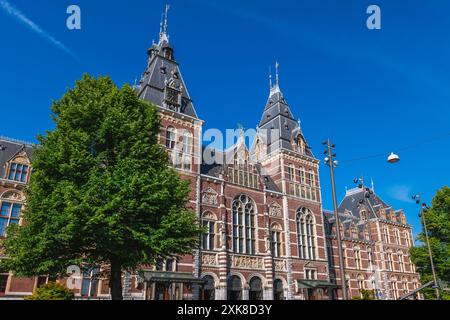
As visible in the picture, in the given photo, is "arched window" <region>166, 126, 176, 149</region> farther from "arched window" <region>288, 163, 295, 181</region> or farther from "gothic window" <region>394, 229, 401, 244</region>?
"gothic window" <region>394, 229, 401, 244</region>

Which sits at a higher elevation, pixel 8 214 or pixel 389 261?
pixel 8 214

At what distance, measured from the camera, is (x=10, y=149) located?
26.5m

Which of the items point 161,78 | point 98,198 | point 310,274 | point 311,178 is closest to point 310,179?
point 311,178

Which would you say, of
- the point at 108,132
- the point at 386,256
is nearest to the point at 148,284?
the point at 108,132

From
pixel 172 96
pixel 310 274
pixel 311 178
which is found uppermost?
pixel 172 96

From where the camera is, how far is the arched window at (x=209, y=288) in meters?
29.4

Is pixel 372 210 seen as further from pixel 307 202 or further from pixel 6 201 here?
pixel 6 201

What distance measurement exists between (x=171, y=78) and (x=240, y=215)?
15.6 metres

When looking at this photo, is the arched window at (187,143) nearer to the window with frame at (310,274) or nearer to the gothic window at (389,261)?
the window with frame at (310,274)

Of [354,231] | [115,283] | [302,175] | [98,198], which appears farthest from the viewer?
[354,231]

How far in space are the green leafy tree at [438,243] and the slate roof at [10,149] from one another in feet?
135

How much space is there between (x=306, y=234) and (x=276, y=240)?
14.6ft

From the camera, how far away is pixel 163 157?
19641 mm

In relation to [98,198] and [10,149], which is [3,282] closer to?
[10,149]
